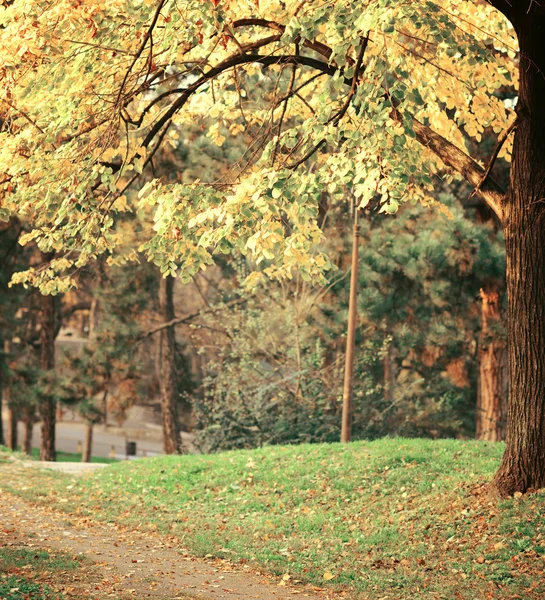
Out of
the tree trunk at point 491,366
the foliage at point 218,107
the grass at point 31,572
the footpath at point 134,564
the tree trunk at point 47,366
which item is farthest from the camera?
the tree trunk at point 47,366

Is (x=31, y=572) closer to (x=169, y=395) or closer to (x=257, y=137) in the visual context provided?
(x=257, y=137)

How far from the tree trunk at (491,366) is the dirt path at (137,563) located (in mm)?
10360

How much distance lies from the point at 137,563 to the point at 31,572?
1.15m

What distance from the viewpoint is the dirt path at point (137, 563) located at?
6.73 metres

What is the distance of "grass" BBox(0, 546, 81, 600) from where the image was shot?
19.5 feet

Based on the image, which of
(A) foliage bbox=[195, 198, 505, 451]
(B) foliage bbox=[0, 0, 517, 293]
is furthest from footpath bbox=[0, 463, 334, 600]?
(A) foliage bbox=[195, 198, 505, 451]

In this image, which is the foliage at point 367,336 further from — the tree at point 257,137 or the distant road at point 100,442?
the distant road at point 100,442

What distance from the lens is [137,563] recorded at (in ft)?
25.1

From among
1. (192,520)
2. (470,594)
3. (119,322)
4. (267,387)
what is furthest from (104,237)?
(119,322)

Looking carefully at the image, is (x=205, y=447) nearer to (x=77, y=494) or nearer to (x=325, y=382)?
(x=325, y=382)

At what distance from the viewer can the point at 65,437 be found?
44.7 m

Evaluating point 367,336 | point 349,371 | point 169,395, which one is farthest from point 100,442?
point 349,371

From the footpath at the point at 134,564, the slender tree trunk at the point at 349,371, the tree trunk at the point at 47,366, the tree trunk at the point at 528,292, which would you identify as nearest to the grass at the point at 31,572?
the footpath at the point at 134,564

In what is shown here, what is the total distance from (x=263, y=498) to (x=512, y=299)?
4095 millimetres
